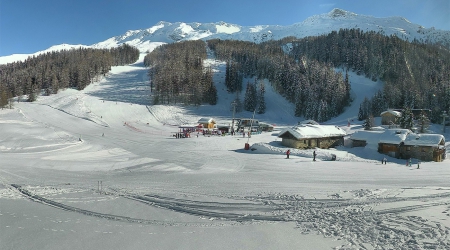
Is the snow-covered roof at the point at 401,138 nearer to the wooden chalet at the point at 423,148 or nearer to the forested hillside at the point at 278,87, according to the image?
the wooden chalet at the point at 423,148

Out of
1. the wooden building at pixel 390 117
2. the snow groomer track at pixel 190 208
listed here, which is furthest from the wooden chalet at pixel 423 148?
the snow groomer track at pixel 190 208

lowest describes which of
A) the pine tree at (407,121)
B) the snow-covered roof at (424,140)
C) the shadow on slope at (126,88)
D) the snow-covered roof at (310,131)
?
the snow-covered roof at (424,140)

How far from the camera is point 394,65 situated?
10519cm

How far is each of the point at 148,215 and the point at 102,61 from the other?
123m

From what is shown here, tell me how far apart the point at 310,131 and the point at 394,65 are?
8858 centimetres

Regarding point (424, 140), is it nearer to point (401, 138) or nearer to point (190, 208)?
point (401, 138)

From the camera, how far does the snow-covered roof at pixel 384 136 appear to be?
1497 inches

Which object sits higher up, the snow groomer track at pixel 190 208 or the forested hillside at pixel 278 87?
the forested hillside at pixel 278 87

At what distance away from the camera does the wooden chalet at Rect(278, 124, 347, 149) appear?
3706cm

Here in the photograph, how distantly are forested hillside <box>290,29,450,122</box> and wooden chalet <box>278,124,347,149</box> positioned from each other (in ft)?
120

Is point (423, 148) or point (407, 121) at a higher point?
point (407, 121)

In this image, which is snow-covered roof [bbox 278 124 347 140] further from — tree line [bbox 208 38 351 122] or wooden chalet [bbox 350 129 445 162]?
tree line [bbox 208 38 351 122]

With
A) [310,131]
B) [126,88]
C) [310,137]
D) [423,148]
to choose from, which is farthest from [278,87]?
[423,148]

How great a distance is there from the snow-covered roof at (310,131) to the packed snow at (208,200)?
4.66m
